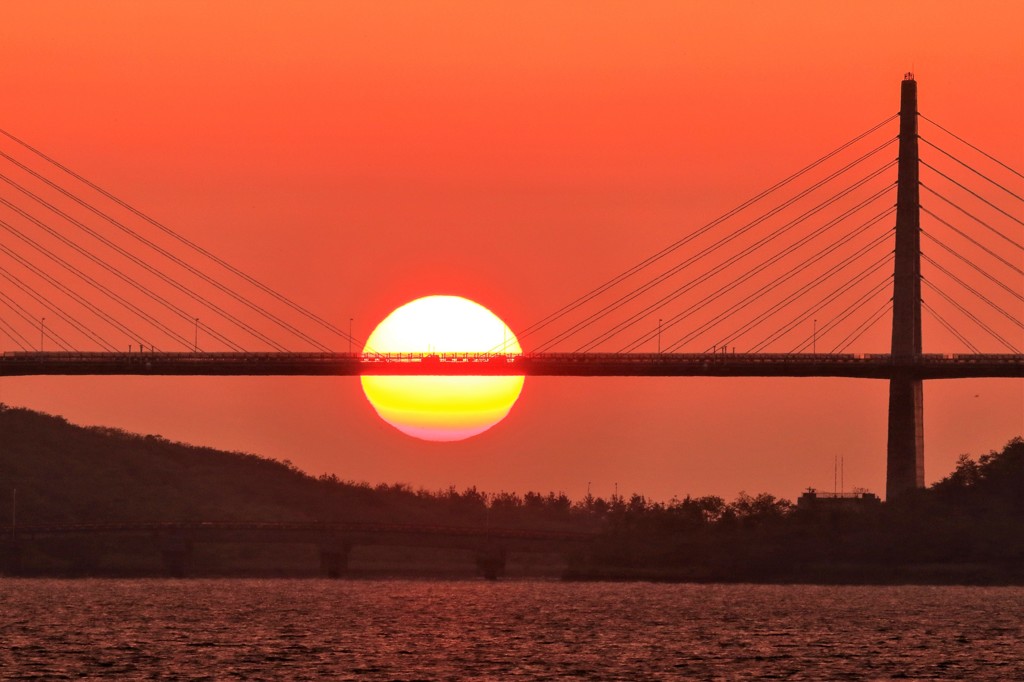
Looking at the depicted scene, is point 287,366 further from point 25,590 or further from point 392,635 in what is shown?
point 392,635

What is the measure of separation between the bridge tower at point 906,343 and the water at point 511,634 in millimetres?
8451

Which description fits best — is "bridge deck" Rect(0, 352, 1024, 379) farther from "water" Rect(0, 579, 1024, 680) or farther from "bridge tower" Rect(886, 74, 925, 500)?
"water" Rect(0, 579, 1024, 680)

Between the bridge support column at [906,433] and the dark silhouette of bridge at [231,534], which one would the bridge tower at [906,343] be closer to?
→ the bridge support column at [906,433]

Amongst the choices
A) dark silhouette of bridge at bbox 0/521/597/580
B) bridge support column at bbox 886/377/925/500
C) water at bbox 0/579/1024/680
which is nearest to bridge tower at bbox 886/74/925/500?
bridge support column at bbox 886/377/925/500

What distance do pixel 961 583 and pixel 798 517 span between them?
2440cm

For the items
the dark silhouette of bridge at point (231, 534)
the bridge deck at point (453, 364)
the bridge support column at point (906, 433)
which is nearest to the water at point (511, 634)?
the bridge support column at point (906, 433)

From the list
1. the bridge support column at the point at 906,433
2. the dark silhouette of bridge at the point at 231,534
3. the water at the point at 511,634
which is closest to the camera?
the water at the point at 511,634

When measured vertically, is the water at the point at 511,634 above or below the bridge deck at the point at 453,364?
below

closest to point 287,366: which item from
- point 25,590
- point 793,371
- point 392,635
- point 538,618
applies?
point 25,590

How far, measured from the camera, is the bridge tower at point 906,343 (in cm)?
15150

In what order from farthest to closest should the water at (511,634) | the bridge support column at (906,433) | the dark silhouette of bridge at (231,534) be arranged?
1. the dark silhouette of bridge at (231,534)
2. the bridge support column at (906,433)
3. the water at (511,634)

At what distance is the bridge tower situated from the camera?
15150cm

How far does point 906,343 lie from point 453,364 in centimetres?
2989

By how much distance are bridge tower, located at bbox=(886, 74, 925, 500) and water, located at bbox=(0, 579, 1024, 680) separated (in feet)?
27.7
